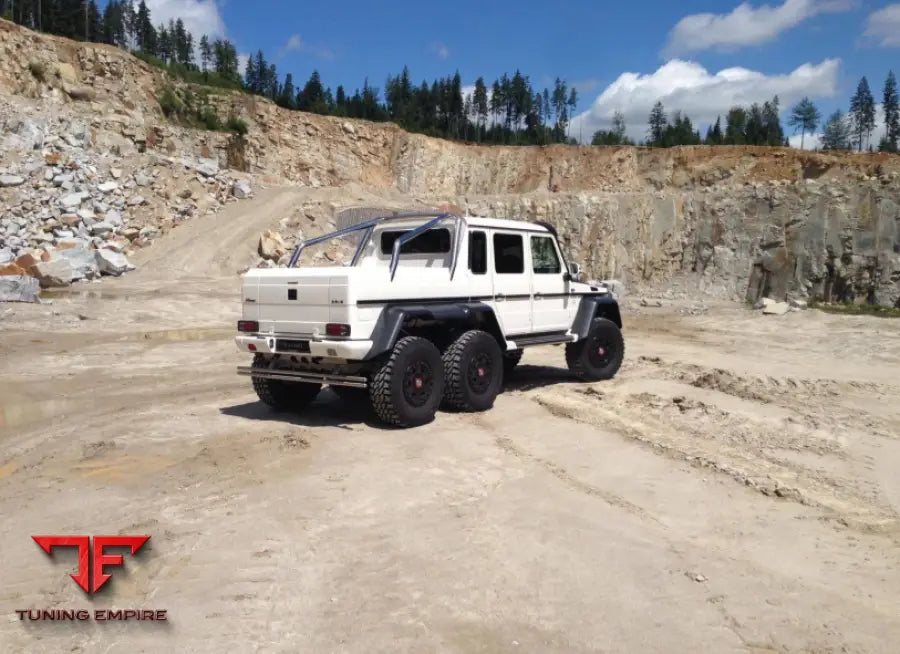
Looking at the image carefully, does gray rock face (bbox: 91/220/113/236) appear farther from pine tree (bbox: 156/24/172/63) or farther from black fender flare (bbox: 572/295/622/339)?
pine tree (bbox: 156/24/172/63)

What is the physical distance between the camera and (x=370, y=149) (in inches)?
2026

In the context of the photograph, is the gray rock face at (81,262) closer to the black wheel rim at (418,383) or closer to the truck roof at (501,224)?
the truck roof at (501,224)

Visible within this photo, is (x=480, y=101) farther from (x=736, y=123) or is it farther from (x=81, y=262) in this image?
(x=81, y=262)

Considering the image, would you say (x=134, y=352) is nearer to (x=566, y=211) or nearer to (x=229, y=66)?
(x=566, y=211)

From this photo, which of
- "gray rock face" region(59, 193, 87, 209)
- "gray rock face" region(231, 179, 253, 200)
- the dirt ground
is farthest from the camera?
"gray rock face" region(231, 179, 253, 200)

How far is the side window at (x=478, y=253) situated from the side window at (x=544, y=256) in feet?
3.24

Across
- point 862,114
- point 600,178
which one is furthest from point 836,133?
point 600,178

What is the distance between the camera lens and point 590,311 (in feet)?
35.0

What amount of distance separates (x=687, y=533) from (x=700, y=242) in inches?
1025

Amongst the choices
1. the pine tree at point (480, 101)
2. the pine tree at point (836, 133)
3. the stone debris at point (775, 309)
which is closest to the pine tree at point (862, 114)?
the pine tree at point (836, 133)

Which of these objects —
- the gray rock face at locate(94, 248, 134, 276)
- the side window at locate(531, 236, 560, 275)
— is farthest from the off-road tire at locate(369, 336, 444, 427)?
the gray rock face at locate(94, 248, 134, 276)

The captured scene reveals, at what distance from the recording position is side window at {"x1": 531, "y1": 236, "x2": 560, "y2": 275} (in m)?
9.87

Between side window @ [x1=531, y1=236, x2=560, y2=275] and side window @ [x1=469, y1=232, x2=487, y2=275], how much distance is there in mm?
986

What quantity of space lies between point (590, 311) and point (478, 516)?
5.84m
